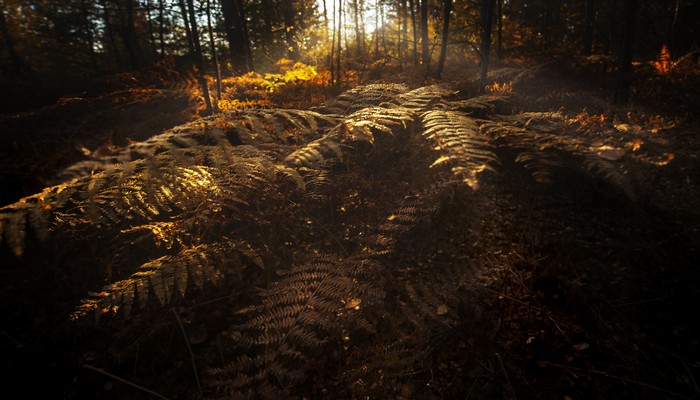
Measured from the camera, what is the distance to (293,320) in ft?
5.66

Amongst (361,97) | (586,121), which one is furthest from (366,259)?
(586,121)

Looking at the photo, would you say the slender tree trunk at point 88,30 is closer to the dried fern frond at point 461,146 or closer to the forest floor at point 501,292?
the forest floor at point 501,292

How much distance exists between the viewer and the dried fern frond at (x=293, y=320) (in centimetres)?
155

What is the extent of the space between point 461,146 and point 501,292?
66.0 inches

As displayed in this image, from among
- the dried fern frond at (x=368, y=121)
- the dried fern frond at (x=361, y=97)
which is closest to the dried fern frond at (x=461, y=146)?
the dried fern frond at (x=368, y=121)

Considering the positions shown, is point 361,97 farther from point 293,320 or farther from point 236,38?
point 236,38

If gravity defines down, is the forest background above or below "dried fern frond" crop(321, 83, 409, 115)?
below

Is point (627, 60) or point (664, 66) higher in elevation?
point (627, 60)

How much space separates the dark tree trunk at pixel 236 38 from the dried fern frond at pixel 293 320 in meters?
12.6

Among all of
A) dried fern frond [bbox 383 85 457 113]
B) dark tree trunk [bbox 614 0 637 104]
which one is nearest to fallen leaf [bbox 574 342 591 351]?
dried fern frond [bbox 383 85 457 113]

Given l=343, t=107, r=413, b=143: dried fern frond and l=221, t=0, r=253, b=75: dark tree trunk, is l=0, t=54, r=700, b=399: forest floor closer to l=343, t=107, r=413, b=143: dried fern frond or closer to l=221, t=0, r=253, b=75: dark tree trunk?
l=343, t=107, r=413, b=143: dried fern frond

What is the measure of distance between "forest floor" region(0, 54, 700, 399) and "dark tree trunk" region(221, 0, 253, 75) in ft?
33.6

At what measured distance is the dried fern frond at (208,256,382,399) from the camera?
155 centimetres

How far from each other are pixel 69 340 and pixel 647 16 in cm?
2889
